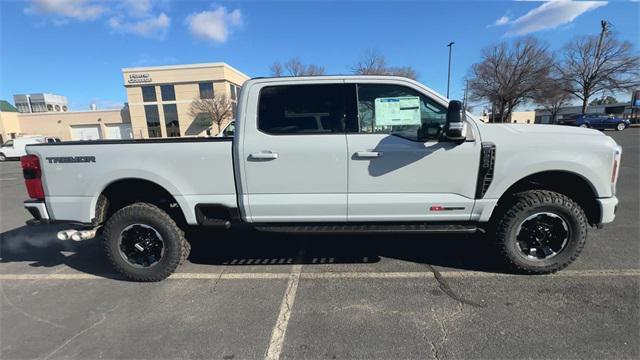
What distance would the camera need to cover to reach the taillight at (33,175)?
132 inches

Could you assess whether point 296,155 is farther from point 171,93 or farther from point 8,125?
point 8,125

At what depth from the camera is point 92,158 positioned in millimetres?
3350

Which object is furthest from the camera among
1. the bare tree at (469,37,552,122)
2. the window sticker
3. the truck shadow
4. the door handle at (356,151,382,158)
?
the bare tree at (469,37,552,122)

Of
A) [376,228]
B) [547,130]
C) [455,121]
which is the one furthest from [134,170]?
[547,130]

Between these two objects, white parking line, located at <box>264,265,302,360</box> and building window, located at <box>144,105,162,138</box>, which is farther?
building window, located at <box>144,105,162,138</box>

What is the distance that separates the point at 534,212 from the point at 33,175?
5.13m

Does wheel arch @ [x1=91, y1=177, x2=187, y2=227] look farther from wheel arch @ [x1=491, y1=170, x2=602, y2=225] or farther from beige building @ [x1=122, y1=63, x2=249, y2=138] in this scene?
beige building @ [x1=122, y1=63, x2=249, y2=138]

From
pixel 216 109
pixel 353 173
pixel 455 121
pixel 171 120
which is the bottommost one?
pixel 353 173

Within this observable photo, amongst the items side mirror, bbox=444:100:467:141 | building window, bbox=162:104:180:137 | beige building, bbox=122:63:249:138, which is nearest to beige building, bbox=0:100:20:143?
beige building, bbox=122:63:249:138

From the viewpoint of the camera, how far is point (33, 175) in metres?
3.40

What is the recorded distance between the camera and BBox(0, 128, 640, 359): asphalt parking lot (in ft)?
8.19

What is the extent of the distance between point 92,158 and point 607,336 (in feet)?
15.7

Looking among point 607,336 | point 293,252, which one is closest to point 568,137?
point 607,336

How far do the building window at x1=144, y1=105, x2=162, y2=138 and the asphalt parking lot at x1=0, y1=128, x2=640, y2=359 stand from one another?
49489mm
